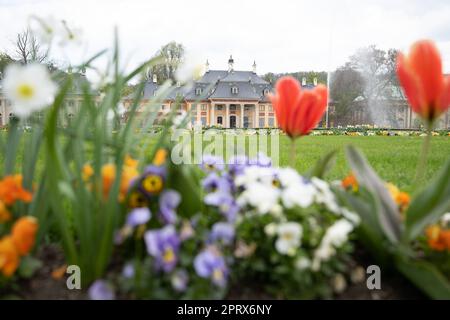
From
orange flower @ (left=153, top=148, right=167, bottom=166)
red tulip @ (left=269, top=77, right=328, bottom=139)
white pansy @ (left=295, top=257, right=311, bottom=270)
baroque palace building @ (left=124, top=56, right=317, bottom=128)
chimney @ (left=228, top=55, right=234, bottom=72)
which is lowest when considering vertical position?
white pansy @ (left=295, top=257, right=311, bottom=270)

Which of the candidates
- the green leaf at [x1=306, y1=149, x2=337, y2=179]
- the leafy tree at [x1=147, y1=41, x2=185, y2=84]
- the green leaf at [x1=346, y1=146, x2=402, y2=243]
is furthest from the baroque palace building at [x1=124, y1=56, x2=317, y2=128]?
the green leaf at [x1=346, y1=146, x2=402, y2=243]

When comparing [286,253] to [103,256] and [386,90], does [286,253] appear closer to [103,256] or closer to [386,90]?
[103,256]

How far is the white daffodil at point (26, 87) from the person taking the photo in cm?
111

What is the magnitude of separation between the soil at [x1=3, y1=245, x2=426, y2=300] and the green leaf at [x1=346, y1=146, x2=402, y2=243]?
0.16 metres

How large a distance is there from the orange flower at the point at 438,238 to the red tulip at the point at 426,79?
0.31 metres

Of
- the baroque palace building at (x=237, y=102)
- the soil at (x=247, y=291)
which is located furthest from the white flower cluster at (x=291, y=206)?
the baroque palace building at (x=237, y=102)

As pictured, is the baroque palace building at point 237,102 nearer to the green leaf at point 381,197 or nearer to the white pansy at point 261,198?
the green leaf at point 381,197

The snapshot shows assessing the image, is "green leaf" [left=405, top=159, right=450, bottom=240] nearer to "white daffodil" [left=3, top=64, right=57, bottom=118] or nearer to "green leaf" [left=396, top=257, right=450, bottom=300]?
"green leaf" [left=396, top=257, right=450, bottom=300]

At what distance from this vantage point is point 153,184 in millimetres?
1206

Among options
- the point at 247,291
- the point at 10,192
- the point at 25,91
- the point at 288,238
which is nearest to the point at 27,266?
the point at 10,192

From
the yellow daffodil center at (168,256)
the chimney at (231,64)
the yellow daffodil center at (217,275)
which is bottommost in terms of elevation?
the yellow daffodil center at (217,275)

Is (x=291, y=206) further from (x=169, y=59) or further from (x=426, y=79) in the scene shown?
(x=169, y=59)

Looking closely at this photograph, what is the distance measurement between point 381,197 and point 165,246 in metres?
0.64

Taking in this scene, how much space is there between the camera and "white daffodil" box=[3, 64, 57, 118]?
111 cm
